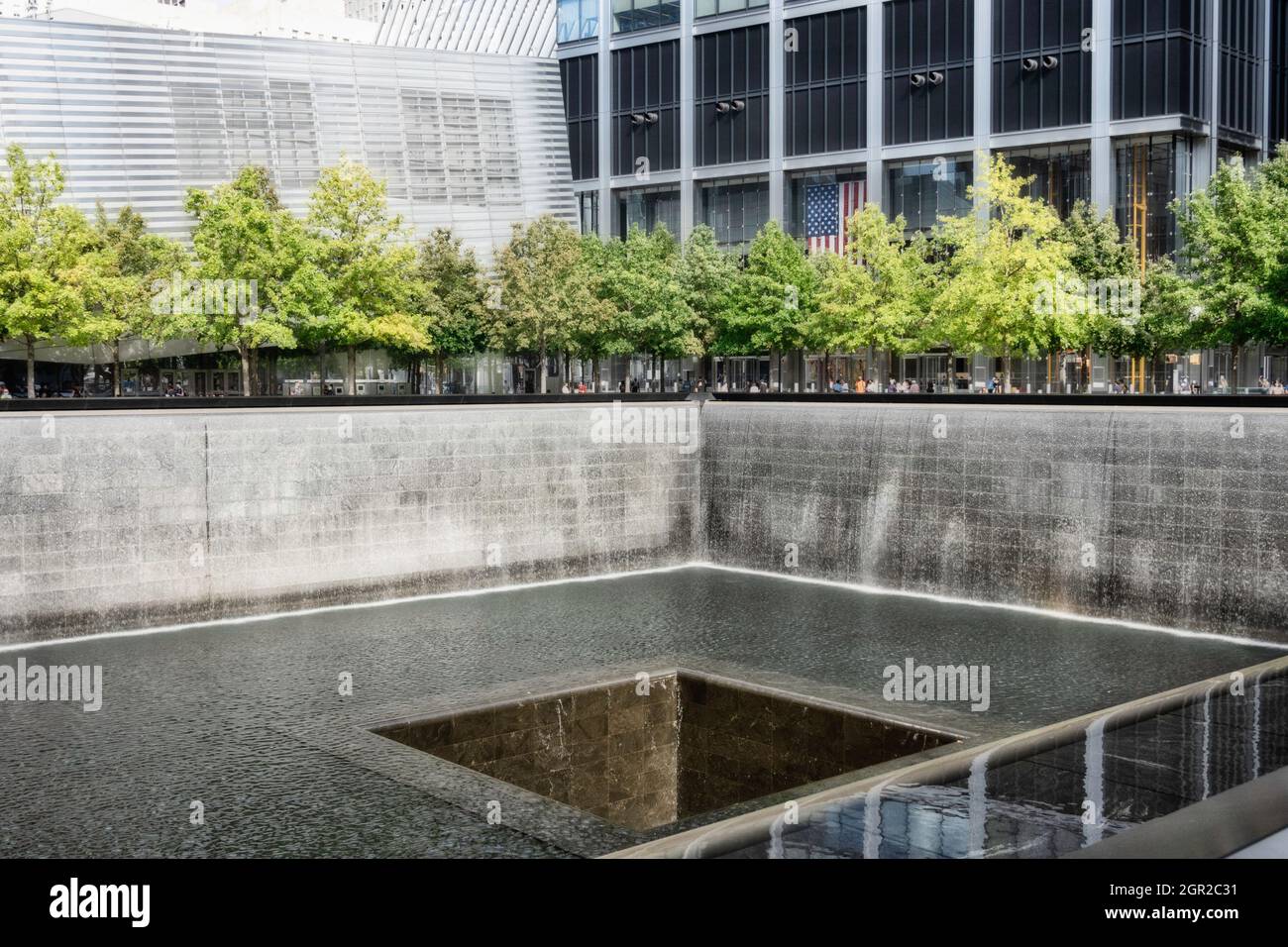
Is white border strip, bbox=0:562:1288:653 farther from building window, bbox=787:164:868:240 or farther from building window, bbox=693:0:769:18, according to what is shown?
building window, bbox=693:0:769:18

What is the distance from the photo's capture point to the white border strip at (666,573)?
18.2 m

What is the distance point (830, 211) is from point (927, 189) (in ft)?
15.7

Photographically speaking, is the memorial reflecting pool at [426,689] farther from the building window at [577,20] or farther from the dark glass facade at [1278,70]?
the building window at [577,20]

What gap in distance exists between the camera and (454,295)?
172ft

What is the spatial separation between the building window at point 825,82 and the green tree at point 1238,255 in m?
20.6

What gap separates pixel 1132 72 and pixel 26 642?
4812cm

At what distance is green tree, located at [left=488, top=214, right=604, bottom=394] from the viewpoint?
5194 centimetres

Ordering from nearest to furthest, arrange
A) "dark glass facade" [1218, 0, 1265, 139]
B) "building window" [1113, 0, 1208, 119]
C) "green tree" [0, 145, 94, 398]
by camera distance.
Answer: "green tree" [0, 145, 94, 398] < "building window" [1113, 0, 1208, 119] < "dark glass facade" [1218, 0, 1265, 139]

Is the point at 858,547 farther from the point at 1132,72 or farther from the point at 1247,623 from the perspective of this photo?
the point at 1132,72

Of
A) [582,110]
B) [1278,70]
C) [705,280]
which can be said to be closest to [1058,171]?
[1278,70]

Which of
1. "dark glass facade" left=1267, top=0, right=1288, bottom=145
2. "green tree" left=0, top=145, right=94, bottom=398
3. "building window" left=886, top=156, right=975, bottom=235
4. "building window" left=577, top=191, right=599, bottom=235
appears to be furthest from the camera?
"building window" left=577, top=191, right=599, bottom=235

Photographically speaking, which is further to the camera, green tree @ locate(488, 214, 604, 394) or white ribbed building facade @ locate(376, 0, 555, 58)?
white ribbed building facade @ locate(376, 0, 555, 58)

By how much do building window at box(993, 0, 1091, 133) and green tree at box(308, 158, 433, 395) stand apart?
27.1 metres

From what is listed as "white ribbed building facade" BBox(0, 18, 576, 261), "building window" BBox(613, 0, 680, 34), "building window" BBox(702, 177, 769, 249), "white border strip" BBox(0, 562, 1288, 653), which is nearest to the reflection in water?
"white border strip" BBox(0, 562, 1288, 653)
